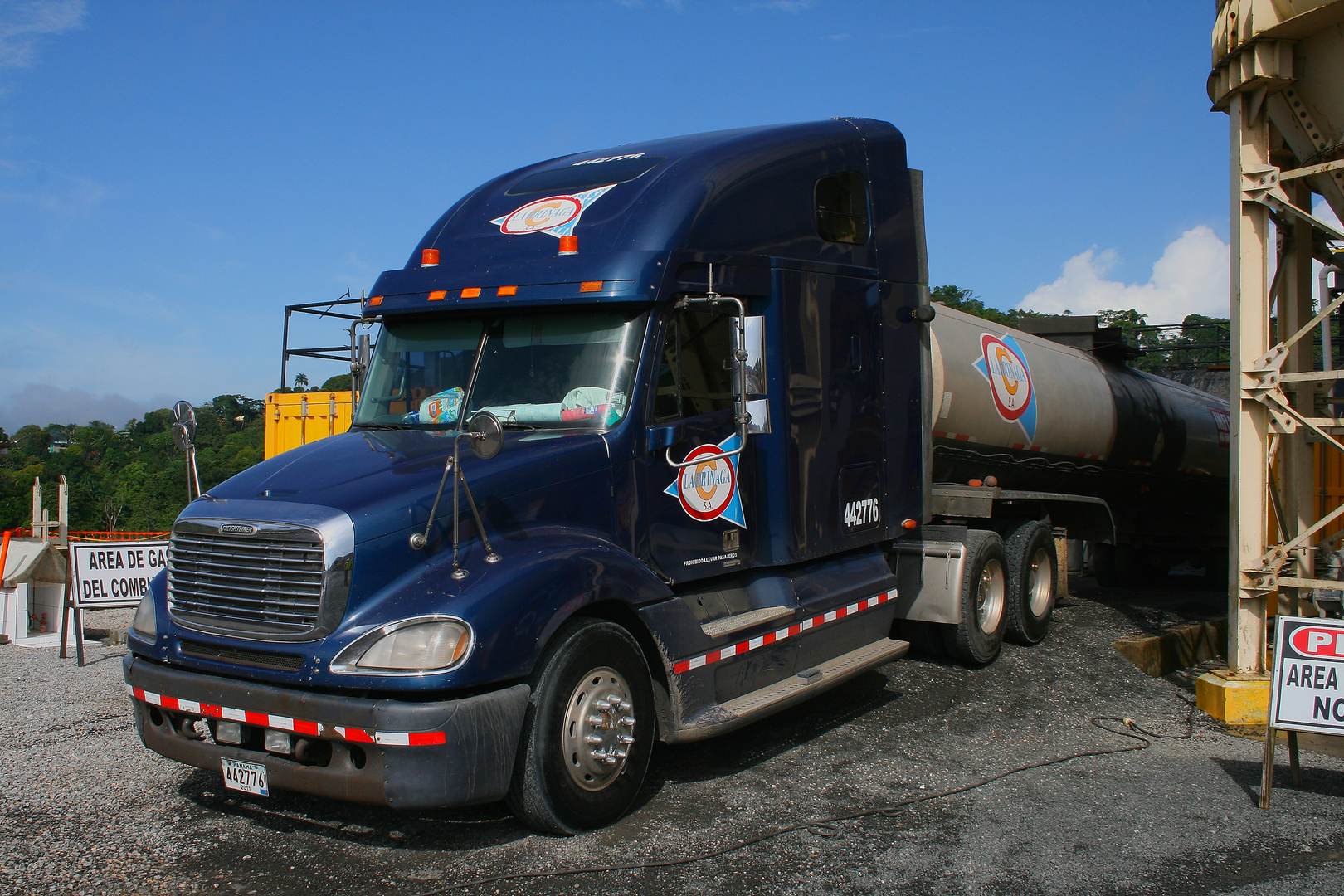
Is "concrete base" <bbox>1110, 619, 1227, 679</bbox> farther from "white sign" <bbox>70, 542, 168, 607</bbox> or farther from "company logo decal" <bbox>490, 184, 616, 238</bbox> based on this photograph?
"white sign" <bbox>70, 542, 168, 607</bbox>

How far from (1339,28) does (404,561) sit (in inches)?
271

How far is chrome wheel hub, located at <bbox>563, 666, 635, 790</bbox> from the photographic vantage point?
15.7ft

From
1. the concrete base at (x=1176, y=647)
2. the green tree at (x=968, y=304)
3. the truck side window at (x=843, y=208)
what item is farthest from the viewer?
the green tree at (x=968, y=304)

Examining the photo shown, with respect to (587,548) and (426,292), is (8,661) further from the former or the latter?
(587,548)

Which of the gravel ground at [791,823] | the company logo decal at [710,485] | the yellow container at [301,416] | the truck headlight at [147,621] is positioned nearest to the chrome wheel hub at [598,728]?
the gravel ground at [791,823]

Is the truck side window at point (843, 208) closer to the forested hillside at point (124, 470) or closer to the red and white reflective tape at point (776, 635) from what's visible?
the red and white reflective tape at point (776, 635)

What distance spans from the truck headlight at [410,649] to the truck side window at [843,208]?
12.6 ft

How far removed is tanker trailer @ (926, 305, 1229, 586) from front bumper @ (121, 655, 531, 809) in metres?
5.06

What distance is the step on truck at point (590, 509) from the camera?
4.38 meters

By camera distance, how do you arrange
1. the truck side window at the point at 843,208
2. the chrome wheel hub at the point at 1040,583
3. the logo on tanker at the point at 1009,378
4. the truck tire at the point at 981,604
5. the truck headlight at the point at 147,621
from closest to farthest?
the truck headlight at the point at 147,621, the truck side window at the point at 843,208, the truck tire at the point at 981,604, the logo on tanker at the point at 1009,378, the chrome wheel hub at the point at 1040,583

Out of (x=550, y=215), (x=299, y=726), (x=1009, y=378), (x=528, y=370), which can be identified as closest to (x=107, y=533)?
(x=550, y=215)

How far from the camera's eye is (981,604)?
29.6ft

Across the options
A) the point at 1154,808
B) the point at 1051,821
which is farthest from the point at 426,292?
the point at 1154,808

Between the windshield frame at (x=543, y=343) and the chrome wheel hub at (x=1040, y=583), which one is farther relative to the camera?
the chrome wheel hub at (x=1040, y=583)
